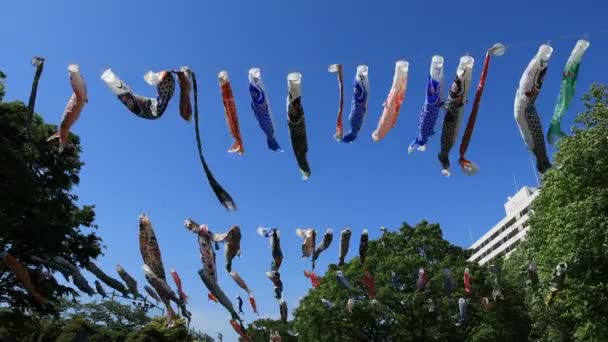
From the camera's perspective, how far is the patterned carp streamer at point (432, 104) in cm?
850

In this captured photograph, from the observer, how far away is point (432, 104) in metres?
8.69

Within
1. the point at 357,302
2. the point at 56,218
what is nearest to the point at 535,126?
the point at 56,218

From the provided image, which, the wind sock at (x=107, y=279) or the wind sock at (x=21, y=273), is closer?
the wind sock at (x=21, y=273)

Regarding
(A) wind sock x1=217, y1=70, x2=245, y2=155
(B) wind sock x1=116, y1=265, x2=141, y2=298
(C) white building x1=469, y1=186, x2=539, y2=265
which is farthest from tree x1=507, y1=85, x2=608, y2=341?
(C) white building x1=469, y1=186, x2=539, y2=265

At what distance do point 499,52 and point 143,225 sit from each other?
9.64 meters

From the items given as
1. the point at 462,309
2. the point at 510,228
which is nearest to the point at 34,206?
the point at 462,309

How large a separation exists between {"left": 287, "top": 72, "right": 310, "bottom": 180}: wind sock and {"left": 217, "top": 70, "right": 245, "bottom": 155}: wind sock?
3.25 ft

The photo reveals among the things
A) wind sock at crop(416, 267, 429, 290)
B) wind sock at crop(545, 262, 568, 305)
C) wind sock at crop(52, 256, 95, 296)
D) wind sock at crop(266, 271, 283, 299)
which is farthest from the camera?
wind sock at crop(416, 267, 429, 290)

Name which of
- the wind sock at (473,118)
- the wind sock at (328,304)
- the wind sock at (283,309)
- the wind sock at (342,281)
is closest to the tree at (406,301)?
the wind sock at (328,304)

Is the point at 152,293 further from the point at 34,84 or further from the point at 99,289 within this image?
the point at 34,84

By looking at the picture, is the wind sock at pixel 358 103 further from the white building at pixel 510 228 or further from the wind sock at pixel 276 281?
the white building at pixel 510 228

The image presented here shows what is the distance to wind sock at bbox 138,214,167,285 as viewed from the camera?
1329 centimetres

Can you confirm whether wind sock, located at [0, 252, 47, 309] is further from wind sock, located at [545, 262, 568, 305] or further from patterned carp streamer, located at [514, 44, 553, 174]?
wind sock, located at [545, 262, 568, 305]

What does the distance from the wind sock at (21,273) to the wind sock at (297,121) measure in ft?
29.4
